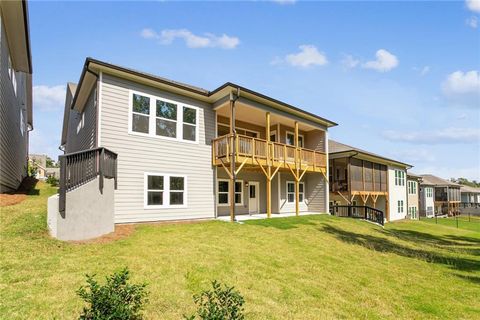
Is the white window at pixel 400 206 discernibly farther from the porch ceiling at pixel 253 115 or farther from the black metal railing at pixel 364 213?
the porch ceiling at pixel 253 115

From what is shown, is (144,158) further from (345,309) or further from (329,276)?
(345,309)

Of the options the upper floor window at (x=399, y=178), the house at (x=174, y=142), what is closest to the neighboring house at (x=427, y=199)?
the upper floor window at (x=399, y=178)

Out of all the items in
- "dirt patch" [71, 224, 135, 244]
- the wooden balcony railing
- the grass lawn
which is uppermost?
the wooden balcony railing

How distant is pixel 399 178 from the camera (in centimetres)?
3134

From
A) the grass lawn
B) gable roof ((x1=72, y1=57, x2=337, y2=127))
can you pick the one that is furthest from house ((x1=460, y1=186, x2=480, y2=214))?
the grass lawn

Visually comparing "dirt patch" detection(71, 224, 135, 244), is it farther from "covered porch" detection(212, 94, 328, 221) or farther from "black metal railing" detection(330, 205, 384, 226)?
"black metal railing" detection(330, 205, 384, 226)

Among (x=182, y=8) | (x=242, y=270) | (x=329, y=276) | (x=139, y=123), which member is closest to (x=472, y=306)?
(x=329, y=276)

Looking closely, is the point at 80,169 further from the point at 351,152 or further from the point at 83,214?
the point at 351,152

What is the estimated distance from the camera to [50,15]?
402 inches

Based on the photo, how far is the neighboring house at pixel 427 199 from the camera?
42.7 metres

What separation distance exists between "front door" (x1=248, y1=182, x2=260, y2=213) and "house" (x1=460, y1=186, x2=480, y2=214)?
5276cm

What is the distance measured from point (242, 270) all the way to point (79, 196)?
188 inches

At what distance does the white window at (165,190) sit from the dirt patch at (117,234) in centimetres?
149

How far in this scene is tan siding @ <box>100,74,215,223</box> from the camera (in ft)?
35.0
